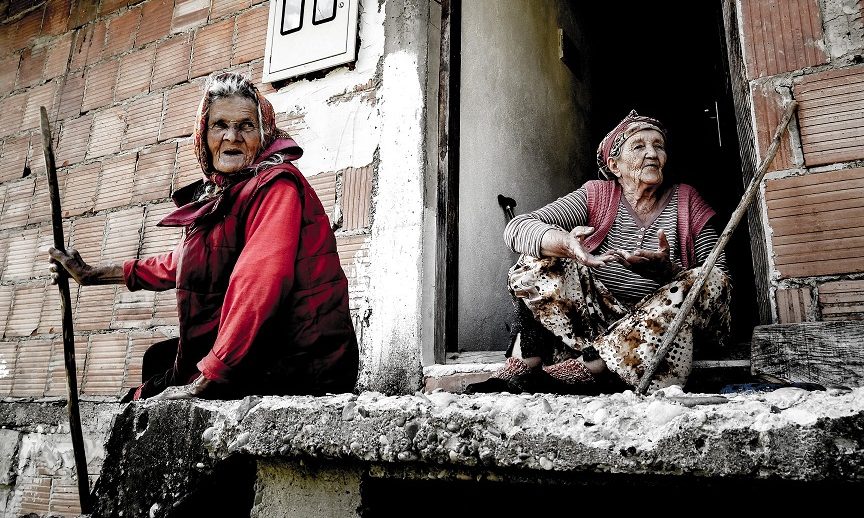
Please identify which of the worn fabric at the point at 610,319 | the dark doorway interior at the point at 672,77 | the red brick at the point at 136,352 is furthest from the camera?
the dark doorway interior at the point at 672,77

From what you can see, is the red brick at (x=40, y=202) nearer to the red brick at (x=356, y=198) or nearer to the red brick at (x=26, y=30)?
Result: the red brick at (x=26, y=30)

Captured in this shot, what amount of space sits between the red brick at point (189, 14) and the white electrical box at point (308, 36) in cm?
56

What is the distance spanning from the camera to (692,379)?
2.00m

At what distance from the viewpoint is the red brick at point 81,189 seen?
3357 millimetres

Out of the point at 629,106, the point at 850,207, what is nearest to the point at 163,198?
the point at 850,207

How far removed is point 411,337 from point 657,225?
109 centimetres

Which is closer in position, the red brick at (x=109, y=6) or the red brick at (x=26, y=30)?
the red brick at (x=109, y=6)

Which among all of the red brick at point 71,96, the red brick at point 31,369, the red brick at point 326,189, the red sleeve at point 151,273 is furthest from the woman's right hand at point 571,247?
the red brick at point 71,96

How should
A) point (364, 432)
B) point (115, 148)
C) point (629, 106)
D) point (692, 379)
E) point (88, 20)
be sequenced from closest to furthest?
point (364, 432)
point (692, 379)
point (115, 148)
point (88, 20)
point (629, 106)

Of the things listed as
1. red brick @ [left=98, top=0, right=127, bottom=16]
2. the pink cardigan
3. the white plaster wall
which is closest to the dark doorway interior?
the pink cardigan

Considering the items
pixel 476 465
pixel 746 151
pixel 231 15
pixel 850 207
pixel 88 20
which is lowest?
pixel 476 465

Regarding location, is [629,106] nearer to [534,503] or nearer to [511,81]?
[511,81]

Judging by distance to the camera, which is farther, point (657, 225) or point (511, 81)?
point (511, 81)

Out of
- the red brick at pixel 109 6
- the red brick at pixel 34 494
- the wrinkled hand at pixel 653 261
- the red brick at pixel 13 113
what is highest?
the red brick at pixel 109 6
